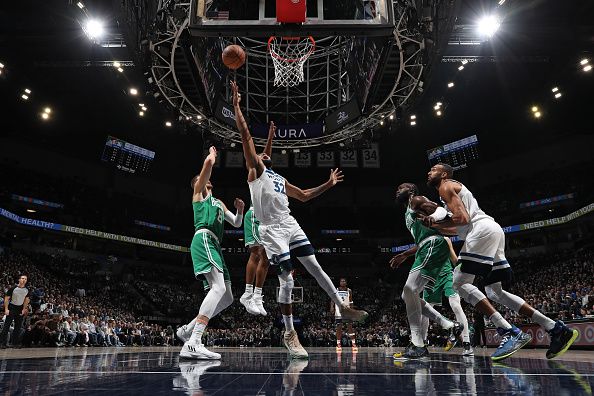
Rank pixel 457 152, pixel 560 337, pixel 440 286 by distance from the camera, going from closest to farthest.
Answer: pixel 560 337
pixel 440 286
pixel 457 152

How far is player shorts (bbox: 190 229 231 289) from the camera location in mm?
5031

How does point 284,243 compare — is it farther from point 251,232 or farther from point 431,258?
point 251,232

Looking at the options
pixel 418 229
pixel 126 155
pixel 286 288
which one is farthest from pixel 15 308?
pixel 126 155

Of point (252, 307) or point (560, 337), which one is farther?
point (252, 307)

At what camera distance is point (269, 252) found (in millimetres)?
4957

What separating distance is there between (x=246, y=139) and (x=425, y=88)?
1187cm

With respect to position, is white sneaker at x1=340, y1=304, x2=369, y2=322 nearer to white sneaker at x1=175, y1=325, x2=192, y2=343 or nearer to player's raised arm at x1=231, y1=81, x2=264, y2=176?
player's raised arm at x1=231, y1=81, x2=264, y2=176

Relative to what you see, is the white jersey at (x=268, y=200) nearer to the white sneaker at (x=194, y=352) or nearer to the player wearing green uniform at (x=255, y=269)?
the player wearing green uniform at (x=255, y=269)

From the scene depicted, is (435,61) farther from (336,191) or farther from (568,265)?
(336,191)

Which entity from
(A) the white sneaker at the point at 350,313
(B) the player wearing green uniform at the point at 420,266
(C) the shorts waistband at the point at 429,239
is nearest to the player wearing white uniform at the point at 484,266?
(B) the player wearing green uniform at the point at 420,266

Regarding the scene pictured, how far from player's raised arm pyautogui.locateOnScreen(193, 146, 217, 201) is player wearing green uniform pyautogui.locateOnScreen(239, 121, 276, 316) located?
0.81 metres

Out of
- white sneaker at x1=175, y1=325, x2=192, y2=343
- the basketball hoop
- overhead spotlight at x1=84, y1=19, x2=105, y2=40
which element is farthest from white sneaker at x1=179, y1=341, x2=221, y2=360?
overhead spotlight at x1=84, y1=19, x2=105, y2=40

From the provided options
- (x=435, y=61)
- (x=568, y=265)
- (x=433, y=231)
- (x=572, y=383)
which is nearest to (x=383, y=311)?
(x=568, y=265)

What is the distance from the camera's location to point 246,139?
183 inches
